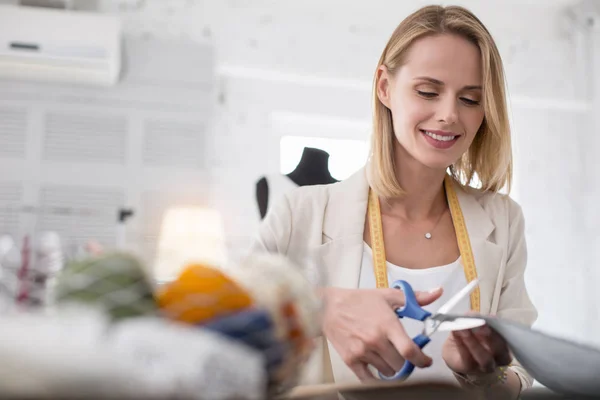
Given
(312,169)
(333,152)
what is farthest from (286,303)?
(333,152)

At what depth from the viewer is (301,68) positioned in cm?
434

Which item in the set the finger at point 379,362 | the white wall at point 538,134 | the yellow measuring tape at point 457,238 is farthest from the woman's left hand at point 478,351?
the white wall at point 538,134

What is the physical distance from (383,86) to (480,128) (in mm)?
260

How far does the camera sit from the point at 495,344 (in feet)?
2.39

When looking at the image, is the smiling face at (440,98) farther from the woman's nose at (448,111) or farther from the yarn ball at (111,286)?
the yarn ball at (111,286)

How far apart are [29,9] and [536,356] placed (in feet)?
11.6

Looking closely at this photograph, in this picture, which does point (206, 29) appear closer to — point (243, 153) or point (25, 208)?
point (243, 153)

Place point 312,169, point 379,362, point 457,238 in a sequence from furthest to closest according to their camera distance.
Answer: point 312,169 → point 457,238 → point 379,362

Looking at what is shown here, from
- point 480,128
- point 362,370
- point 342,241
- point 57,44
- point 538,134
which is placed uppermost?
point 57,44

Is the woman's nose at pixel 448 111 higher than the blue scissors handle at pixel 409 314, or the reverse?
the woman's nose at pixel 448 111

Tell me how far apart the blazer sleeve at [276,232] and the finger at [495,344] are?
0.69m

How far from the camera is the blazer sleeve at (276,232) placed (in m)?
1.39

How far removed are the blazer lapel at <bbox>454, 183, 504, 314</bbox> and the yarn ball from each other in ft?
3.74

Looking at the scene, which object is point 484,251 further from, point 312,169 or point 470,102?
point 312,169
